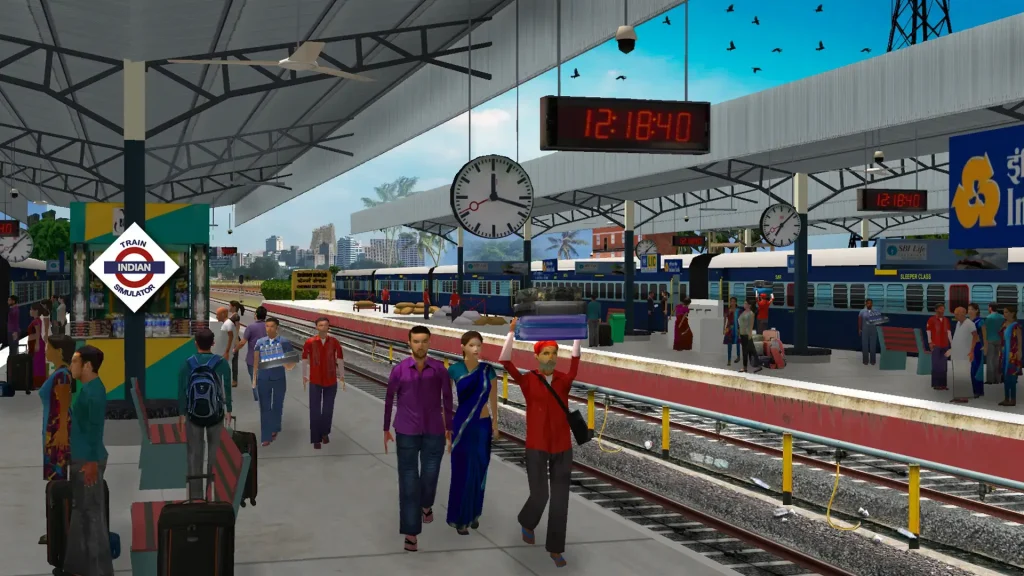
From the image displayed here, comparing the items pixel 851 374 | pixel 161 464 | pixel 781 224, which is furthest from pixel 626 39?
pixel 781 224

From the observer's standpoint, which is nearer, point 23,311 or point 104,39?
point 104,39

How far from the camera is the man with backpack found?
919 centimetres

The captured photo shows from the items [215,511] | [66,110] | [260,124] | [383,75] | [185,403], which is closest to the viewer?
[215,511]

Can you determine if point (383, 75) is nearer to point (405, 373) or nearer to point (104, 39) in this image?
point (104, 39)

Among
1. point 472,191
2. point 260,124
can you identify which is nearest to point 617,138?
point 472,191

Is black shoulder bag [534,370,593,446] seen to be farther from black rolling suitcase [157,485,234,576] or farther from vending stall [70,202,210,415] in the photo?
vending stall [70,202,210,415]

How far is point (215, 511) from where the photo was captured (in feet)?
20.4

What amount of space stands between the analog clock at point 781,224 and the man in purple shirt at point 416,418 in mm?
18936

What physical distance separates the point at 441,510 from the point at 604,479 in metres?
3.42

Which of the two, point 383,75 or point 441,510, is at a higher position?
point 383,75

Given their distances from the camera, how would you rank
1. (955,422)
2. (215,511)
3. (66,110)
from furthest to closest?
(66,110), (955,422), (215,511)

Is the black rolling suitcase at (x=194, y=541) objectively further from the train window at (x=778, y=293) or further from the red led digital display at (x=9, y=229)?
the red led digital display at (x=9, y=229)

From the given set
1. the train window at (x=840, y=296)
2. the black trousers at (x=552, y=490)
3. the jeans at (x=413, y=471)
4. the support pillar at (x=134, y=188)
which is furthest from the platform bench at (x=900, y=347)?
the support pillar at (x=134, y=188)

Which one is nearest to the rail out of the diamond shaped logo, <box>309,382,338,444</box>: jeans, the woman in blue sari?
the woman in blue sari
